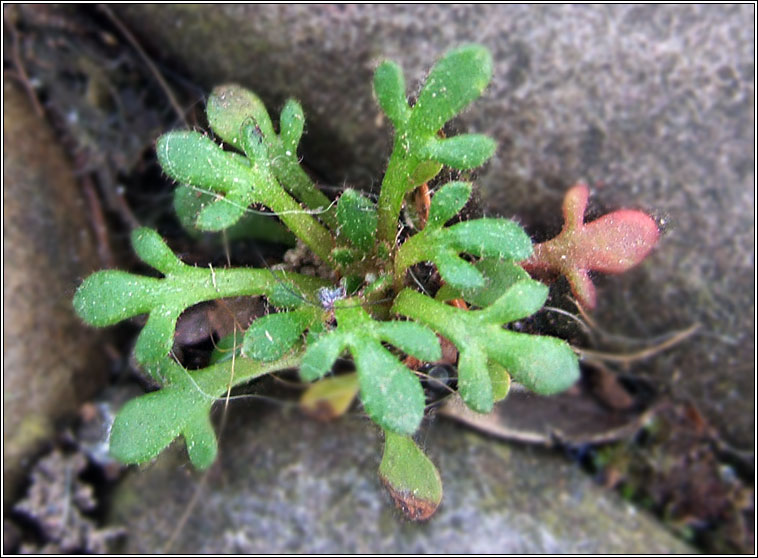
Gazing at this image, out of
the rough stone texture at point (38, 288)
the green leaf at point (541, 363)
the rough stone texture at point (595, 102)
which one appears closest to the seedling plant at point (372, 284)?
the green leaf at point (541, 363)

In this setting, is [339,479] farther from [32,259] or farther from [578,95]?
[578,95]

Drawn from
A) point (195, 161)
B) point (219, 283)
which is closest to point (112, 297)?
point (219, 283)

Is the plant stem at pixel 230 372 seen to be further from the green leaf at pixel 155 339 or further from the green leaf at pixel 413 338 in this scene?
the green leaf at pixel 413 338

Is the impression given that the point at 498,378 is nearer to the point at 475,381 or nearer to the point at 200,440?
the point at 475,381

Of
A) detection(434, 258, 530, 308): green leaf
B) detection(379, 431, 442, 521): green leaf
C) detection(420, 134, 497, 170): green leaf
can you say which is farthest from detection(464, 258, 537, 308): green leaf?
detection(379, 431, 442, 521): green leaf

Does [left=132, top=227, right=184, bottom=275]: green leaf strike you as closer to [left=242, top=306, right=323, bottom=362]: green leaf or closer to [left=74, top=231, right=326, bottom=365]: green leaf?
[left=74, top=231, right=326, bottom=365]: green leaf

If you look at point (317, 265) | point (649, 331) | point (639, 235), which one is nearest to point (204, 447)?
point (317, 265)
